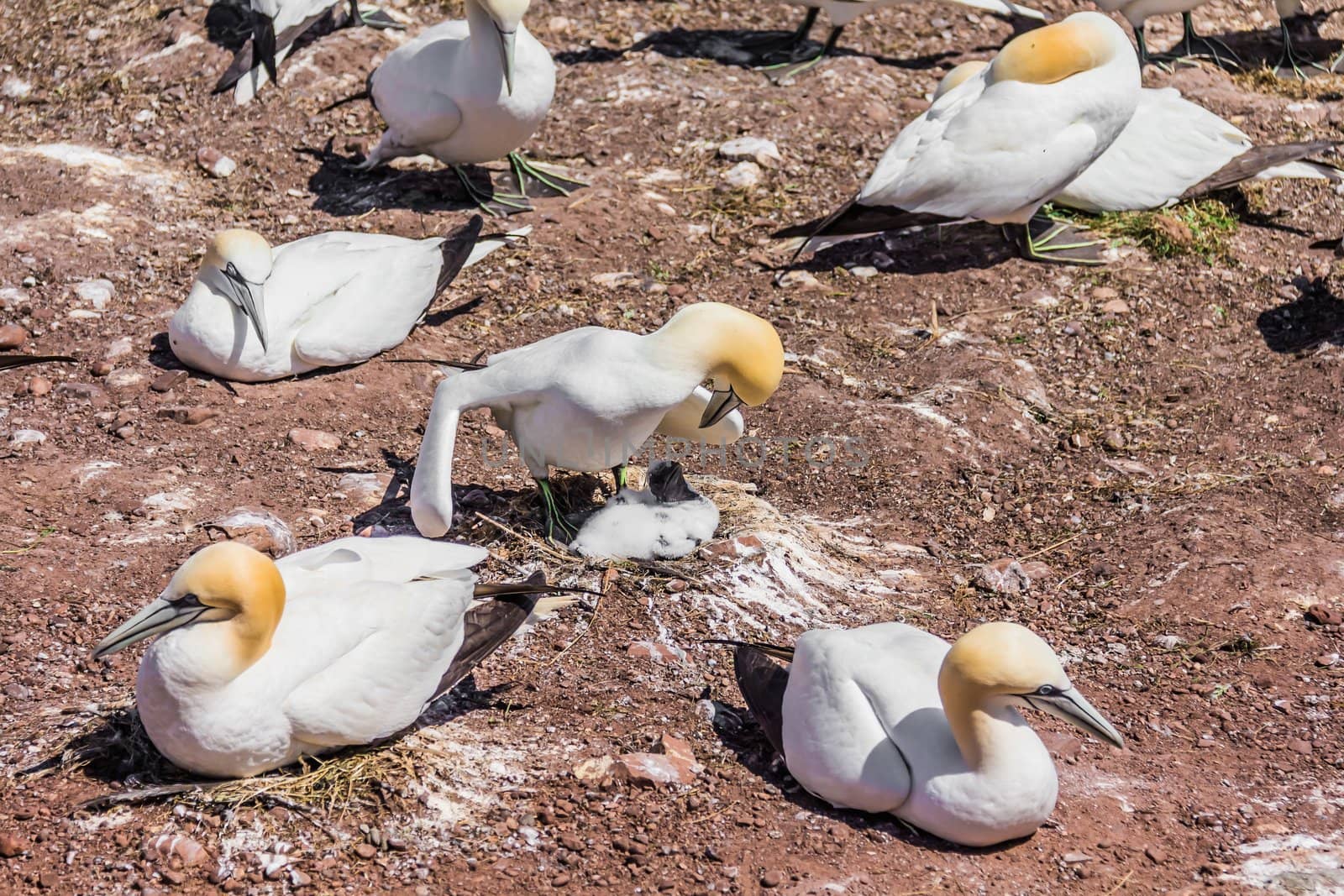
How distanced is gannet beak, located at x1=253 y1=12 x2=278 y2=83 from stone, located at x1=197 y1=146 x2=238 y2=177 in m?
0.77

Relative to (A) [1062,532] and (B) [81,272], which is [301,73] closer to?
(B) [81,272]

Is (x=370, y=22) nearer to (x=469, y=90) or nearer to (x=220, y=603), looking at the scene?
(x=469, y=90)

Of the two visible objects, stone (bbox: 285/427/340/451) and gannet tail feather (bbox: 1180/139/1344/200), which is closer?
stone (bbox: 285/427/340/451)

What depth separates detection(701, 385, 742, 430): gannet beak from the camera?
4.78 metres

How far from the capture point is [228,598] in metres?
3.54

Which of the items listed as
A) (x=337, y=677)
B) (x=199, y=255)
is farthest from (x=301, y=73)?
(x=337, y=677)

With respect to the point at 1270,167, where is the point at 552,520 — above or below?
below

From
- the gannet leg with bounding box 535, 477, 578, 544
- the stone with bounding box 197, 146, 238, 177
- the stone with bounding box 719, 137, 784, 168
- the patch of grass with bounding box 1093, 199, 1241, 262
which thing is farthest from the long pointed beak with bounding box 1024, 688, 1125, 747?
the stone with bounding box 197, 146, 238, 177

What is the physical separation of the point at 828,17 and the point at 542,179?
2.77 metres

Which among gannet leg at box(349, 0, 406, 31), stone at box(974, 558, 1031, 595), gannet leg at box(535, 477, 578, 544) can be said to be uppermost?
gannet leg at box(349, 0, 406, 31)

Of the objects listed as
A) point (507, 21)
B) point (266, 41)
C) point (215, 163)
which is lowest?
point (215, 163)

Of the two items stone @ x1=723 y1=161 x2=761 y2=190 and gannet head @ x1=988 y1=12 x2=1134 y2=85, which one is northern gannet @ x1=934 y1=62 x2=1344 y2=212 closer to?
gannet head @ x1=988 y1=12 x2=1134 y2=85

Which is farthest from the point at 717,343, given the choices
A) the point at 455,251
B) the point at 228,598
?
the point at 455,251

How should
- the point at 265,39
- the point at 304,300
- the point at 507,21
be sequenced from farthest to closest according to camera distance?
the point at 265,39 → the point at 507,21 → the point at 304,300
